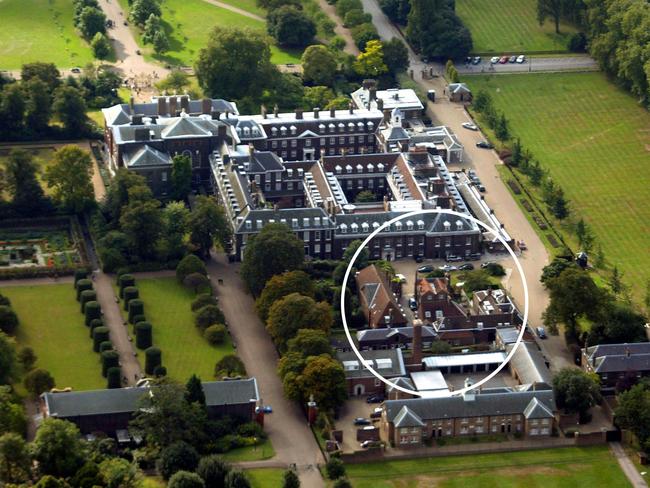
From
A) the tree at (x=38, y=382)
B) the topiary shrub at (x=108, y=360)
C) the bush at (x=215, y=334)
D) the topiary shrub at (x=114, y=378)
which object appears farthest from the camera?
the bush at (x=215, y=334)

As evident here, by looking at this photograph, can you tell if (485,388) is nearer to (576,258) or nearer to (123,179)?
(576,258)

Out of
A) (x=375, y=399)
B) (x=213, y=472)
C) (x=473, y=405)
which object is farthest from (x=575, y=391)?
(x=213, y=472)

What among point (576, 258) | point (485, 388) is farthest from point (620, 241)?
point (485, 388)

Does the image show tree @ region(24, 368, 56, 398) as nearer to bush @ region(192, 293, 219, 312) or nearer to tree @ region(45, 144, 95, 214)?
bush @ region(192, 293, 219, 312)

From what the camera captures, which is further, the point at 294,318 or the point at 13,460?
the point at 294,318

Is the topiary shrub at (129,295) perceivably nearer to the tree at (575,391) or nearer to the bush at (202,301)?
the bush at (202,301)

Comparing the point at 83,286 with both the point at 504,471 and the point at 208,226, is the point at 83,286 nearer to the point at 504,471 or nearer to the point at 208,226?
the point at 208,226

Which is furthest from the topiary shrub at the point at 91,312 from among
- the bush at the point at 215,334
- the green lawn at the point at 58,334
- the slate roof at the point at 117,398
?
the slate roof at the point at 117,398

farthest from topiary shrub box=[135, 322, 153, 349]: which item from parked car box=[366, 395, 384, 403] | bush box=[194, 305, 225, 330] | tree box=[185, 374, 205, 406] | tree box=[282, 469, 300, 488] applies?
tree box=[282, 469, 300, 488]
